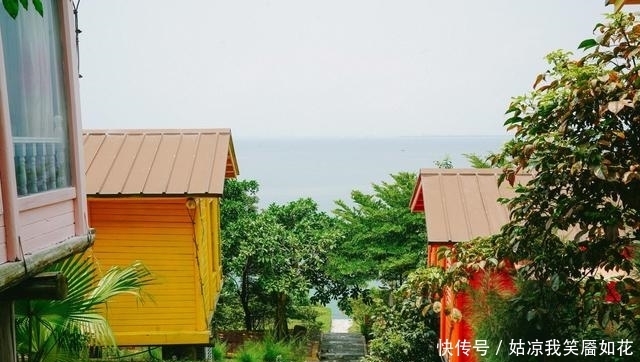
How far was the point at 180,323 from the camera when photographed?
34.2 ft

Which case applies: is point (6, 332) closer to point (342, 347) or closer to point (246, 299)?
point (342, 347)

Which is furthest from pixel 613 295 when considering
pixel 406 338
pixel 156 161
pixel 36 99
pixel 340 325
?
pixel 340 325

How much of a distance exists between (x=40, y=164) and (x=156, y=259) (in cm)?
645

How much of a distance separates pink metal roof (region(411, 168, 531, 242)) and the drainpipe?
6.65 m

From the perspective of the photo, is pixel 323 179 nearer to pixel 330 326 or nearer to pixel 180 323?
pixel 330 326

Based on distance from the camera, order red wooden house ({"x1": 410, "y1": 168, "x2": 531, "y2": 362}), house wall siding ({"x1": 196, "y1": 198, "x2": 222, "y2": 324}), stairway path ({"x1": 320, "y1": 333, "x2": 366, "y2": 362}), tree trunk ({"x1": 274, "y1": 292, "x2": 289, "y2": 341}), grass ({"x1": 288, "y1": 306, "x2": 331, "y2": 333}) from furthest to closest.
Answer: grass ({"x1": 288, "y1": 306, "x2": 331, "y2": 333}) < tree trunk ({"x1": 274, "y1": 292, "x2": 289, "y2": 341}) < stairway path ({"x1": 320, "y1": 333, "x2": 366, "y2": 362}) < house wall siding ({"x1": 196, "y1": 198, "x2": 222, "y2": 324}) < red wooden house ({"x1": 410, "y1": 168, "x2": 531, "y2": 362})

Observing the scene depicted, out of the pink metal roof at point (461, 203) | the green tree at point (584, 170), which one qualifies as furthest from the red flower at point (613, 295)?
the pink metal roof at point (461, 203)

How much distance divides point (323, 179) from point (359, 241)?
146315 millimetres

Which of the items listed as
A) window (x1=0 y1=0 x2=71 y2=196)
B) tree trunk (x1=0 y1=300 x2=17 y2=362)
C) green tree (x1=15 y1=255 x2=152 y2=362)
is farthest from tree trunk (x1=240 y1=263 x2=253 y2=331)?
window (x1=0 y1=0 x2=71 y2=196)

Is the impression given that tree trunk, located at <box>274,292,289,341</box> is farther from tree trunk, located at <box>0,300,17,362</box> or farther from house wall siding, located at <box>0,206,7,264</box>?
house wall siding, located at <box>0,206,7,264</box>

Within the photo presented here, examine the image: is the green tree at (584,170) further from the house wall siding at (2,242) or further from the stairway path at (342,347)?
the stairway path at (342,347)

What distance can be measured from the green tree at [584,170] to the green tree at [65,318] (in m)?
3.67

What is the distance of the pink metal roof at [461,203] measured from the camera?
9.34m

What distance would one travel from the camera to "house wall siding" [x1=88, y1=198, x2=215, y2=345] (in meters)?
10.3
